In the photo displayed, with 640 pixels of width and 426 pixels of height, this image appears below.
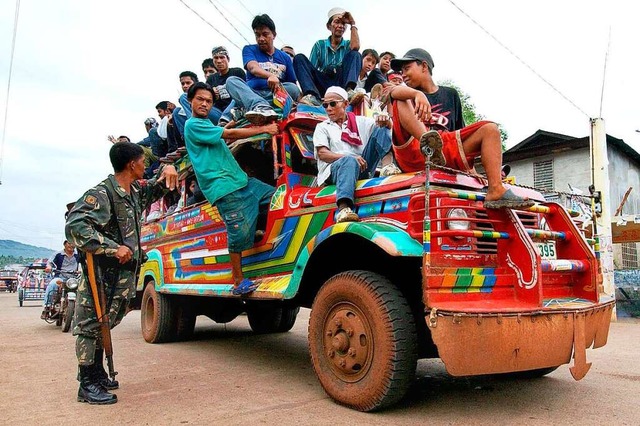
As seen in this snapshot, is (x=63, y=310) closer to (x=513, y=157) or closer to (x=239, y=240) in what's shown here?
(x=239, y=240)

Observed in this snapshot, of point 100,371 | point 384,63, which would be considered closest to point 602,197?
point 384,63

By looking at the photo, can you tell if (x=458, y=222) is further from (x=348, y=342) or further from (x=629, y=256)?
(x=629, y=256)

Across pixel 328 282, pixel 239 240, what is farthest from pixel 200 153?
pixel 328 282

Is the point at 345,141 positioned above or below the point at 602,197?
below

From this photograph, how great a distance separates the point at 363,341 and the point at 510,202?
128 centimetres

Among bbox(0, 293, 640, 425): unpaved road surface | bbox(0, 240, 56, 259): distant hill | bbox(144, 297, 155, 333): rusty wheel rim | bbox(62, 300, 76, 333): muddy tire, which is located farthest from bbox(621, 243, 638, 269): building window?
bbox(0, 240, 56, 259): distant hill

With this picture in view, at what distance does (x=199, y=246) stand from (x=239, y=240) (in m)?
1.36

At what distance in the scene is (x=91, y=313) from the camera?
3.78 meters

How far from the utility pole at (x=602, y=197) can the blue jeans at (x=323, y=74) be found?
5.86m

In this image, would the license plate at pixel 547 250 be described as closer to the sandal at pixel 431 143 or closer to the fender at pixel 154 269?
the sandal at pixel 431 143

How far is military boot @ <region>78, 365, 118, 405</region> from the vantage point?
3.62 meters

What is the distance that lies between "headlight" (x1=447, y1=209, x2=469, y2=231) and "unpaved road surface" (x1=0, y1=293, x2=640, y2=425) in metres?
1.19

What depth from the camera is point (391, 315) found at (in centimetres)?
308

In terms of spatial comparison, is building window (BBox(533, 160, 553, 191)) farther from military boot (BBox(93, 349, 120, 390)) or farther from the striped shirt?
military boot (BBox(93, 349, 120, 390))
